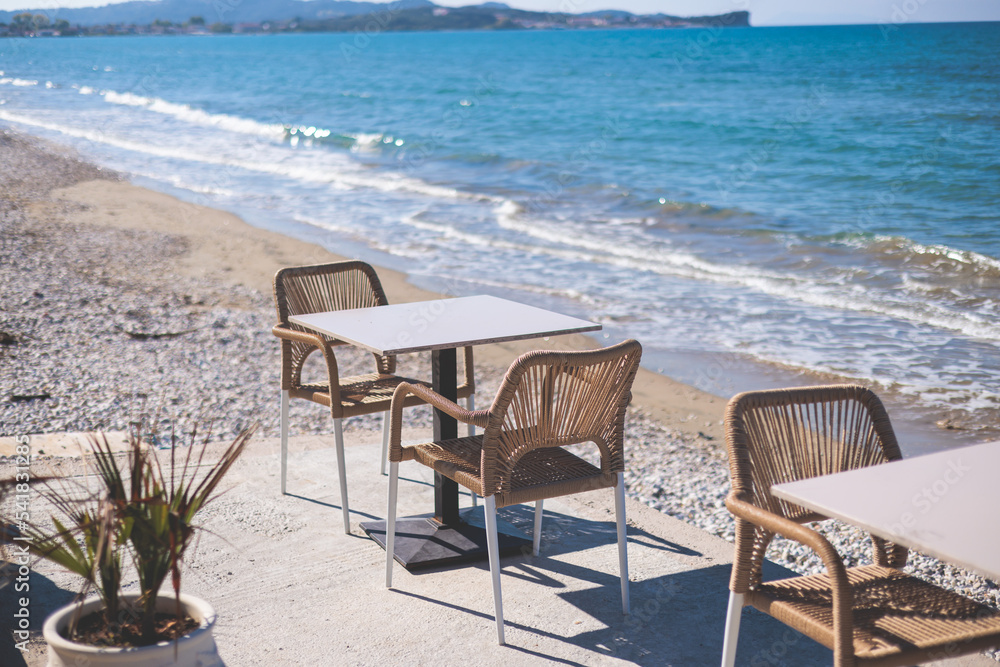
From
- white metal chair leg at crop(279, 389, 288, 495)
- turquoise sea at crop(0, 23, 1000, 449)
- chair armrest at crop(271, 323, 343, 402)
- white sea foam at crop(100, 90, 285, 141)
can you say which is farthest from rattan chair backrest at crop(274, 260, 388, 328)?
white sea foam at crop(100, 90, 285, 141)

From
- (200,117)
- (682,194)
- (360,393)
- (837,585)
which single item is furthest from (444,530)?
(200,117)

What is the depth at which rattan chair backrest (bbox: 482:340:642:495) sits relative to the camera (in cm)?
291

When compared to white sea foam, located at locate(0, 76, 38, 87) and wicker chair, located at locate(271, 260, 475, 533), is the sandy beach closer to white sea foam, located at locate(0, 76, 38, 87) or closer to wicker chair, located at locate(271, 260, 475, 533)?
wicker chair, located at locate(271, 260, 475, 533)

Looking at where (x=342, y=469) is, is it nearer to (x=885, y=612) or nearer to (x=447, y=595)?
(x=447, y=595)

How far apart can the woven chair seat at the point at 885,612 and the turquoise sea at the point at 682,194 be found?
11.7ft

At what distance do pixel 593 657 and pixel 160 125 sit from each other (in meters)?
28.6

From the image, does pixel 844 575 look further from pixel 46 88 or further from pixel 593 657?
pixel 46 88

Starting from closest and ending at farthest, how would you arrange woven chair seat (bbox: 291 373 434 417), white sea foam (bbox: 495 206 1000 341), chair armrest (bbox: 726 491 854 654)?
1. chair armrest (bbox: 726 491 854 654)
2. woven chair seat (bbox: 291 373 434 417)
3. white sea foam (bbox: 495 206 1000 341)

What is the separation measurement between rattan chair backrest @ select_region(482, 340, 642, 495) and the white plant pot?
1.15 meters

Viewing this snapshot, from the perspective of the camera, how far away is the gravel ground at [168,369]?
14.6 ft

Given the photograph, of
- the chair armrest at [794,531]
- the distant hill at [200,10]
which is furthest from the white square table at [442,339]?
the distant hill at [200,10]

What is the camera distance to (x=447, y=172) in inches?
744

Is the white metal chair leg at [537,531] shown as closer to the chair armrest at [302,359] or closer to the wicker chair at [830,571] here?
the chair armrest at [302,359]

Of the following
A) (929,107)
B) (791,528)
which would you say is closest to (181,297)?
(791,528)
